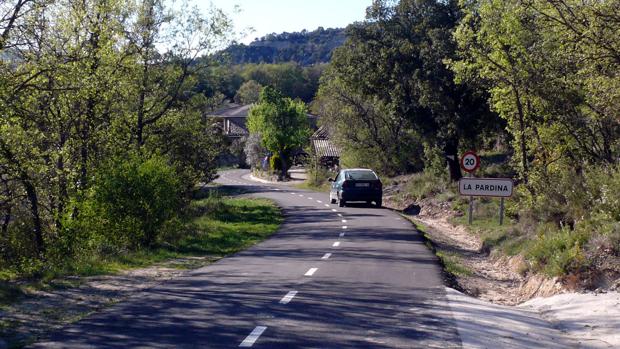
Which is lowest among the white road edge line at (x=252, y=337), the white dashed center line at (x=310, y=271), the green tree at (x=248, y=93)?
the white dashed center line at (x=310, y=271)

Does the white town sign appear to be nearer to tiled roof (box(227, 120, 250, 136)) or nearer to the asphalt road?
the asphalt road

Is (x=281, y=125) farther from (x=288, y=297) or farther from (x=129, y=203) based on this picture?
(x=288, y=297)

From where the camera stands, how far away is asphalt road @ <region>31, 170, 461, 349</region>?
27.8 feet

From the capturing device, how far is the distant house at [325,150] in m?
66.4

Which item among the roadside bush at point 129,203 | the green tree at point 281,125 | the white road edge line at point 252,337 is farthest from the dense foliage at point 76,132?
the green tree at point 281,125

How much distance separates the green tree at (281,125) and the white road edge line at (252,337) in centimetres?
6427

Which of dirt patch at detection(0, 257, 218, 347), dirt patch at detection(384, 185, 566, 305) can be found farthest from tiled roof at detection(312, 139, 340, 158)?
dirt patch at detection(0, 257, 218, 347)

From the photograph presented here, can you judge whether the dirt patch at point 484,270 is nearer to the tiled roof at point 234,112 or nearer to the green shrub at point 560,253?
the green shrub at point 560,253

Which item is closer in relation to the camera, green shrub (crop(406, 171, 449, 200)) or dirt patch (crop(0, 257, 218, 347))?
dirt patch (crop(0, 257, 218, 347))

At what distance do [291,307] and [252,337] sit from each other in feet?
6.52

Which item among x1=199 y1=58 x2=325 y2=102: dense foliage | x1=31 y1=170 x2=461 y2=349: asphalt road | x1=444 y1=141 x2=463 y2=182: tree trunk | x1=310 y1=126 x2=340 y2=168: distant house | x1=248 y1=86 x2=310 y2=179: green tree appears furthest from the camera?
x1=199 y1=58 x2=325 y2=102: dense foliage

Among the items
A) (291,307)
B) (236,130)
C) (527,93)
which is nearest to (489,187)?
(527,93)

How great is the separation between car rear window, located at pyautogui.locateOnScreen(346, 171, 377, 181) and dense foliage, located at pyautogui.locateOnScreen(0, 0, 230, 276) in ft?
35.5

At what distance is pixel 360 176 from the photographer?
34469 mm
